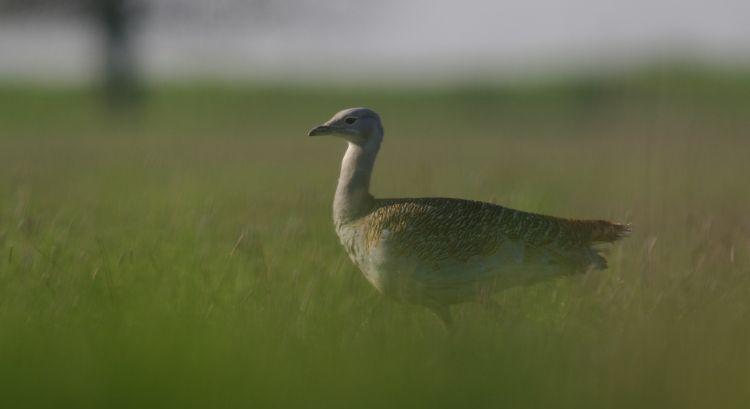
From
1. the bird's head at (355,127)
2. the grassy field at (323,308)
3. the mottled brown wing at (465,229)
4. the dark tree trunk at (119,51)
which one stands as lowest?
the grassy field at (323,308)

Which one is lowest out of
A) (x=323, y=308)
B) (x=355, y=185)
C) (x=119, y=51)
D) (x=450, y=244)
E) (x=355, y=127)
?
(x=323, y=308)

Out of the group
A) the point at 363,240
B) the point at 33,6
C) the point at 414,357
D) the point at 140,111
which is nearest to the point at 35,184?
the point at 363,240

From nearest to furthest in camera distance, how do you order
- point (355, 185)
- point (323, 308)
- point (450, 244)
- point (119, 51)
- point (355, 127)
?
point (323, 308), point (450, 244), point (355, 185), point (355, 127), point (119, 51)

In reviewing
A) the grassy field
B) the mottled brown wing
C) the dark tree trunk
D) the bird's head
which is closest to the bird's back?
the mottled brown wing

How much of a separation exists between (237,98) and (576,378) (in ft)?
83.2

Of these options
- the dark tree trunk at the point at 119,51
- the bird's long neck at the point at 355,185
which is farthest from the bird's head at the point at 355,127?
the dark tree trunk at the point at 119,51

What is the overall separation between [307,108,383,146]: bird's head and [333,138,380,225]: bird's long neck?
0.08 feet

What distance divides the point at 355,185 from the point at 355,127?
0.95 ft

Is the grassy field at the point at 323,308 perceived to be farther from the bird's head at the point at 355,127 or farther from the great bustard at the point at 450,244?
the bird's head at the point at 355,127

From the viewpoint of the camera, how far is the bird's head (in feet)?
15.5

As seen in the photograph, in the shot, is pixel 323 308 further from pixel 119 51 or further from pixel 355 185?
pixel 119 51

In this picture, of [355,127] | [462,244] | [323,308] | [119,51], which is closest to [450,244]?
[462,244]

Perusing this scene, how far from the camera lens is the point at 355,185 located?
465cm

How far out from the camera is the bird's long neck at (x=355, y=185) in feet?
15.0
